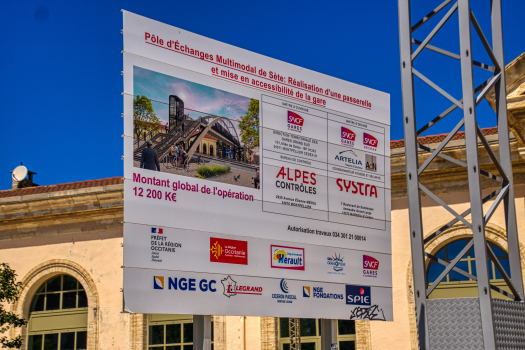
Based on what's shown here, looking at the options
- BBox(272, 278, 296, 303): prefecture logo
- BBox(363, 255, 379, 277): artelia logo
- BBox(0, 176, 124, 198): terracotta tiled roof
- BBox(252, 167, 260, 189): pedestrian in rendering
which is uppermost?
BBox(0, 176, 124, 198): terracotta tiled roof

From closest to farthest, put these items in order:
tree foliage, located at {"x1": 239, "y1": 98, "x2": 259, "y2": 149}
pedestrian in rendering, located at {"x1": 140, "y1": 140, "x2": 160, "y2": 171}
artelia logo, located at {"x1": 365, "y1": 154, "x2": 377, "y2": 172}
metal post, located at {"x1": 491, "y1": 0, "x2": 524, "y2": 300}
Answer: metal post, located at {"x1": 491, "y1": 0, "x2": 524, "y2": 300}, pedestrian in rendering, located at {"x1": 140, "y1": 140, "x2": 160, "y2": 171}, tree foliage, located at {"x1": 239, "y1": 98, "x2": 259, "y2": 149}, artelia logo, located at {"x1": 365, "y1": 154, "x2": 377, "y2": 172}

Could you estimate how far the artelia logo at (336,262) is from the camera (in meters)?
11.0

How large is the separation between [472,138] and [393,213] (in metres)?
9.02

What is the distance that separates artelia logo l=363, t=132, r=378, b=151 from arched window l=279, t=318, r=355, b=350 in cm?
628

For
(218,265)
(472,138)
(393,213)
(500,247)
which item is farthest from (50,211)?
(472,138)

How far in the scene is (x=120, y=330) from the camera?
58.2 feet

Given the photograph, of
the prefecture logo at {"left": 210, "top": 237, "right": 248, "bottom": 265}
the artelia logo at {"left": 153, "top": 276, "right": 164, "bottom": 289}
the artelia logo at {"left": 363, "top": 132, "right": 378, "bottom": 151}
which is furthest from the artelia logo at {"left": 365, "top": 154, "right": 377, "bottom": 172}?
the artelia logo at {"left": 153, "top": 276, "right": 164, "bottom": 289}

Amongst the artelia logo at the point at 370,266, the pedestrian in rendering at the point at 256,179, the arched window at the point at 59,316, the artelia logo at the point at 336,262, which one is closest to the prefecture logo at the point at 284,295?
the artelia logo at the point at 336,262

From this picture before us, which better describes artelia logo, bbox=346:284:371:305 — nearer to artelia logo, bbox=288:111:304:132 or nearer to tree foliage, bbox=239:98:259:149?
artelia logo, bbox=288:111:304:132

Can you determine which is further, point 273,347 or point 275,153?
point 273,347

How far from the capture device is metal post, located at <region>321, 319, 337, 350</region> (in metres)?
11.2

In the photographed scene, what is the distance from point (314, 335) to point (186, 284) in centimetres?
822

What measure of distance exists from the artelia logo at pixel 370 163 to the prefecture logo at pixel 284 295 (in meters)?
2.78

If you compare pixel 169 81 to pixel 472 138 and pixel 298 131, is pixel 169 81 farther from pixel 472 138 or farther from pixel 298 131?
pixel 472 138
